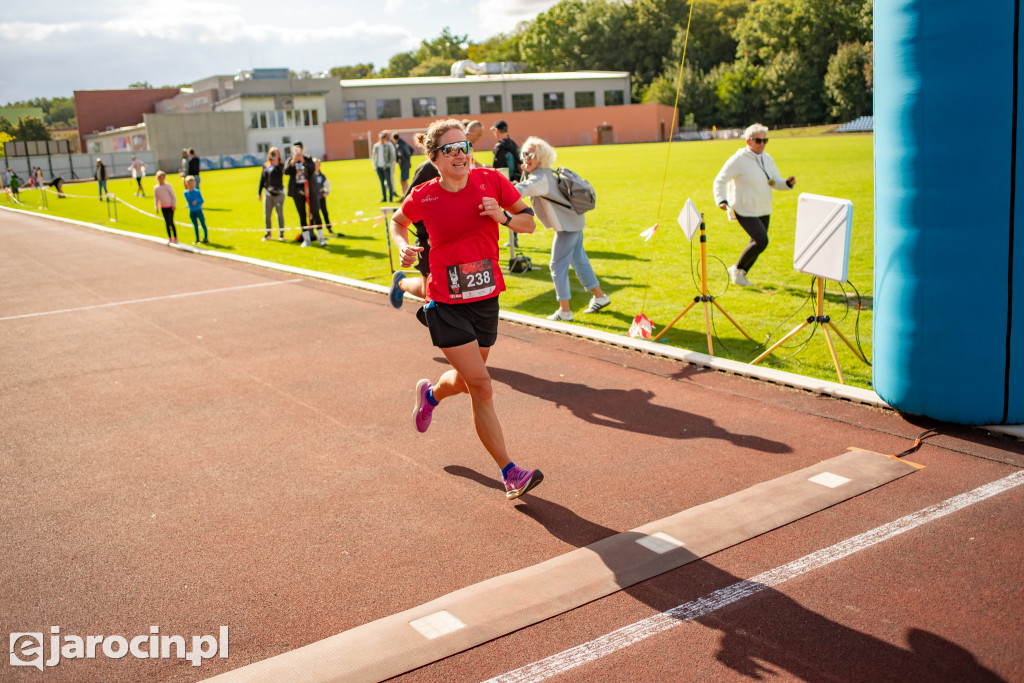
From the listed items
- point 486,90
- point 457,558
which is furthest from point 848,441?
point 486,90

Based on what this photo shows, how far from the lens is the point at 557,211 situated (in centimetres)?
936

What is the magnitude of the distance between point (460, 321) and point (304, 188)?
1452cm

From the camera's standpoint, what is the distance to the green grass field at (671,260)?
878cm

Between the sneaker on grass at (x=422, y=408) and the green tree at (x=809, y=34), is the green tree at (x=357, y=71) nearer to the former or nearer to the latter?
the green tree at (x=809, y=34)

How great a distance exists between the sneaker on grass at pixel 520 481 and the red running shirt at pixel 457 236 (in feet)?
3.60

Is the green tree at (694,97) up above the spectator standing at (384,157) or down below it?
above

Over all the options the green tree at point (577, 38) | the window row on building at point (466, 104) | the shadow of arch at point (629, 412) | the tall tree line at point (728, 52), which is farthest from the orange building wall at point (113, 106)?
the shadow of arch at point (629, 412)

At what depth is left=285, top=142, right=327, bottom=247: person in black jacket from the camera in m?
18.0

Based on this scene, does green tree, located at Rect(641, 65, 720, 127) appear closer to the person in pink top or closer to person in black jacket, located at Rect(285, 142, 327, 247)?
the person in pink top

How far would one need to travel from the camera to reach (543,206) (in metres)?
9.35

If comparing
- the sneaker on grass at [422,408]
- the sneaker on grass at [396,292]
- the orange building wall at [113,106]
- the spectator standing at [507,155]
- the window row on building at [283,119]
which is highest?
the orange building wall at [113,106]

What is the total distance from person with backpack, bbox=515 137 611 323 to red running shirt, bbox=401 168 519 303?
3.74 metres

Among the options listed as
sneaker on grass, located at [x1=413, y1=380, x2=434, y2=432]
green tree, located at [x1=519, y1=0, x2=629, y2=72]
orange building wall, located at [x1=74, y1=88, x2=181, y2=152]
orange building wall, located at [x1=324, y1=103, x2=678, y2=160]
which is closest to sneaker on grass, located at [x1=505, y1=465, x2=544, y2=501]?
sneaker on grass, located at [x1=413, y1=380, x2=434, y2=432]

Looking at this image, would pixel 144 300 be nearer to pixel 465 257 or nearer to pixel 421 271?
pixel 421 271
